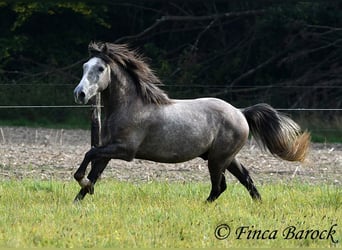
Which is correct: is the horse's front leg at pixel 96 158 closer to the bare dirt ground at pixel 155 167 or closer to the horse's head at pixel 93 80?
the horse's head at pixel 93 80

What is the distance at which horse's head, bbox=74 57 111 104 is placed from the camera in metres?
8.16

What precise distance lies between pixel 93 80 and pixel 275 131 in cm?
220

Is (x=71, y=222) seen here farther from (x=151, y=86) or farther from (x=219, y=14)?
(x=219, y=14)

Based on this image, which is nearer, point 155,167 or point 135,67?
point 135,67

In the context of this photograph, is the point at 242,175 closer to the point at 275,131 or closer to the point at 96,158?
the point at 275,131

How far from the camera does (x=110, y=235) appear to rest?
631 centimetres

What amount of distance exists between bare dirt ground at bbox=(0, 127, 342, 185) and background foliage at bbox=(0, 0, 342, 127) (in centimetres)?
670

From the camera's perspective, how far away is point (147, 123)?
28.0ft

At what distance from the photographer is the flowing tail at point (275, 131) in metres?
9.28

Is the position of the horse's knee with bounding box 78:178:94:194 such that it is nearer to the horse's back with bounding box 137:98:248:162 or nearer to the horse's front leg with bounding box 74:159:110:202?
the horse's front leg with bounding box 74:159:110:202

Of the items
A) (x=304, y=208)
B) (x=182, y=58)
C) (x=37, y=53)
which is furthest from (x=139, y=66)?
(x=37, y=53)

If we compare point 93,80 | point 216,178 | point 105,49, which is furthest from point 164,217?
point 105,49

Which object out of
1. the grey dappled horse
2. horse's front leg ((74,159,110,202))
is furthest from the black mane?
horse's front leg ((74,159,110,202))

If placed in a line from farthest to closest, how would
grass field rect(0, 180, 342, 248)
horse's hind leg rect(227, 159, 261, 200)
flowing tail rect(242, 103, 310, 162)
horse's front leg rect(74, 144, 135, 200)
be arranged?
1. flowing tail rect(242, 103, 310, 162)
2. horse's hind leg rect(227, 159, 261, 200)
3. horse's front leg rect(74, 144, 135, 200)
4. grass field rect(0, 180, 342, 248)
